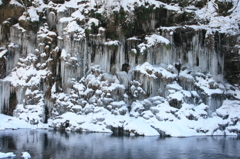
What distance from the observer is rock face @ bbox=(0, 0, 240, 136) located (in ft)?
84.5

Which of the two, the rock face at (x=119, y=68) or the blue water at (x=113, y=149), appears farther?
the rock face at (x=119, y=68)

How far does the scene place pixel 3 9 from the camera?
101ft

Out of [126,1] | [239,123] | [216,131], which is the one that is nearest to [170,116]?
[216,131]

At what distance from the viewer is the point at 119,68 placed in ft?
93.8

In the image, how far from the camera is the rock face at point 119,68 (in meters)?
25.8

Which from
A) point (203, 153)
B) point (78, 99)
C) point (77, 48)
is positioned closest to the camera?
point (203, 153)

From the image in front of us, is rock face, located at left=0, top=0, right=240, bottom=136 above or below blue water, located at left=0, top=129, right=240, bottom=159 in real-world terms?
above

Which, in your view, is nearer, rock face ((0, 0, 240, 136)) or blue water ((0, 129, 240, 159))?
blue water ((0, 129, 240, 159))

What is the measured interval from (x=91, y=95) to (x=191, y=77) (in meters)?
10.4

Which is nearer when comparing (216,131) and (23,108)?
(216,131)

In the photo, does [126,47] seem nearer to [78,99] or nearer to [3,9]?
[78,99]

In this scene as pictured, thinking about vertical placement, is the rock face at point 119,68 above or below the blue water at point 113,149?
above

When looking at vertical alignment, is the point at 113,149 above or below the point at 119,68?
below

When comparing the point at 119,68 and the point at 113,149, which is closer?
the point at 113,149
